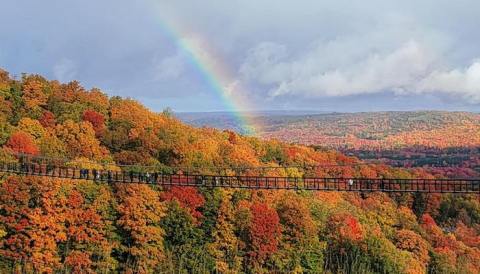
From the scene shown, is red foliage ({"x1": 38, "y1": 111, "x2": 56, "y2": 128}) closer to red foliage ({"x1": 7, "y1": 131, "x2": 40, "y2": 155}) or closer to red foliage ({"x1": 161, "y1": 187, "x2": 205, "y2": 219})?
red foliage ({"x1": 7, "y1": 131, "x2": 40, "y2": 155})

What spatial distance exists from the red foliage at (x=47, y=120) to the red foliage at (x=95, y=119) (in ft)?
10.7

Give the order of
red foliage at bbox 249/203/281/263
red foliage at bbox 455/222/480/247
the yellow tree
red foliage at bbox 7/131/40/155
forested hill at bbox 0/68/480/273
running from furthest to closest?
red foliage at bbox 455/222/480/247, the yellow tree, red foliage at bbox 7/131/40/155, red foliage at bbox 249/203/281/263, forested hill at bbox 0/68/480/273

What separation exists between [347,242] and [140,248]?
14443mm

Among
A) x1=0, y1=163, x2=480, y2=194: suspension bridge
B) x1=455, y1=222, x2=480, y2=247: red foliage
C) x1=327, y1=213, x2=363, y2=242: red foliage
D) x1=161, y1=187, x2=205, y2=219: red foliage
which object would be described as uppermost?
x1=0, y1=163, x2=480, y2=194: suspension bridge

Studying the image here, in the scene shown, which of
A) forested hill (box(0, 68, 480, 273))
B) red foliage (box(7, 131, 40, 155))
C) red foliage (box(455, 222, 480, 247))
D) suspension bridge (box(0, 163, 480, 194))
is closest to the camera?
suspension bridge (box(0, 163, 480, 194))

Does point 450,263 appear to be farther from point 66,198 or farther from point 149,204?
point 66,198

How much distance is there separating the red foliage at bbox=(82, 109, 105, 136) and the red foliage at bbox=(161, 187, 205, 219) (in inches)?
623

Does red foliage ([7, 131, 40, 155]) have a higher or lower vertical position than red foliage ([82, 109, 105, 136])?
lower

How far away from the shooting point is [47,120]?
172 feet

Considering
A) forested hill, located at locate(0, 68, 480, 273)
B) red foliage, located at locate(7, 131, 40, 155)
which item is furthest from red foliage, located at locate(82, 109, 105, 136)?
red foliage, located at locate(7, 131, 40, 155)

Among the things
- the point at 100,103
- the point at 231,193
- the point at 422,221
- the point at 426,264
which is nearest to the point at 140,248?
the point at 231,193

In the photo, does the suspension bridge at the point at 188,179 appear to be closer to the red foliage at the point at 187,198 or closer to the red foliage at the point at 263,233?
the red foliage at the point at 187,198

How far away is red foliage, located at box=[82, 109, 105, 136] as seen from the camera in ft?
183

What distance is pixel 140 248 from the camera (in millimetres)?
37219
